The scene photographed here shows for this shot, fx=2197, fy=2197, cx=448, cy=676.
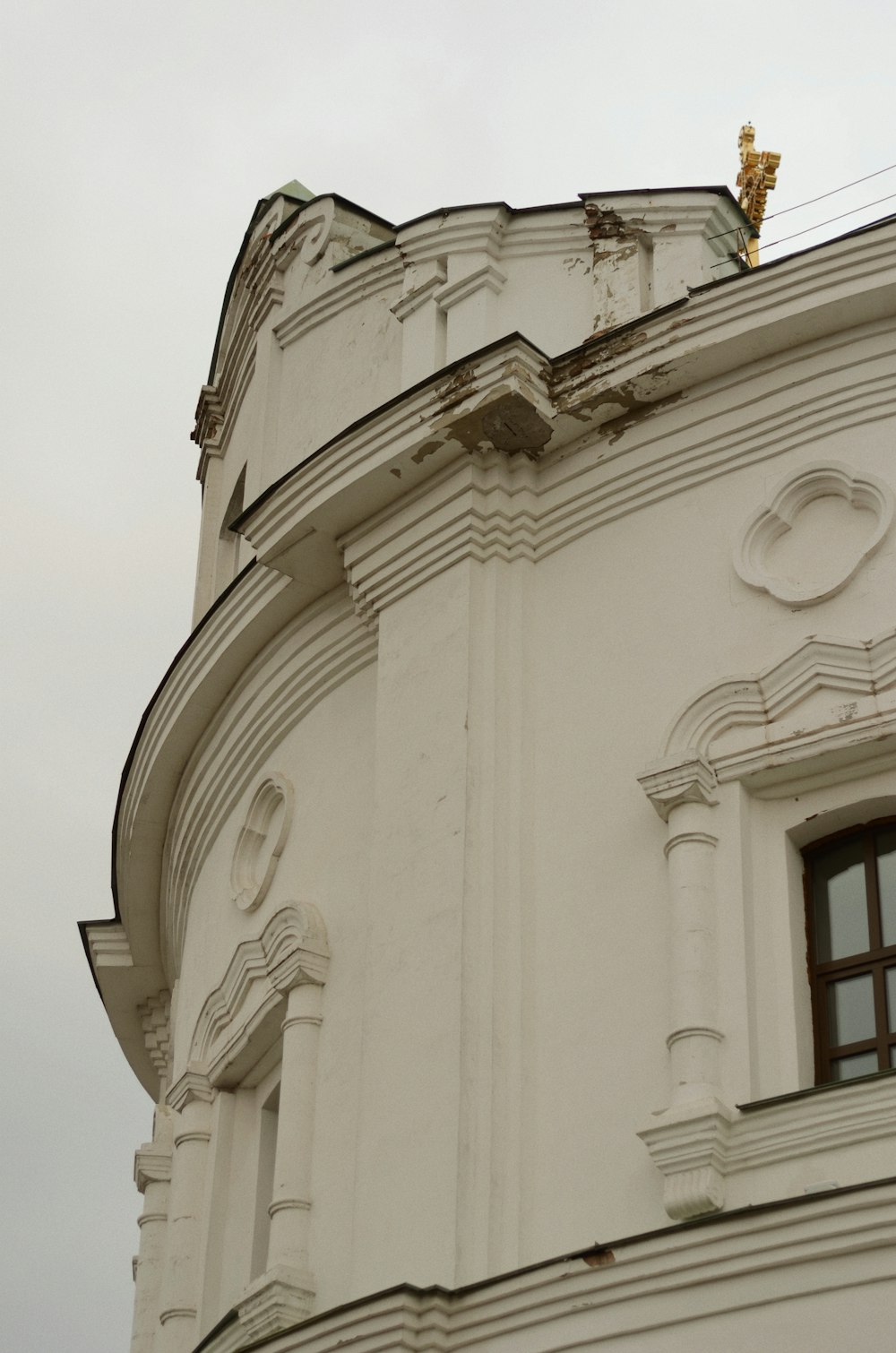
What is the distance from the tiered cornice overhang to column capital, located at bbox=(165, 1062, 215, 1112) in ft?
8.59

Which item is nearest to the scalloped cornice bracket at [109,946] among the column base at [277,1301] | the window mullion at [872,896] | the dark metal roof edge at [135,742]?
the dark metal roof edge at [135,742]

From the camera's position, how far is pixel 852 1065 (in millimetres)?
9391

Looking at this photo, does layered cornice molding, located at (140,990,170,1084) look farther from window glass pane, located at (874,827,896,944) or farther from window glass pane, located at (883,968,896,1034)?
window glass pane, located at (883,968,896,1034)

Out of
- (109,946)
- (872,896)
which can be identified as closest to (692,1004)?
(872,896)

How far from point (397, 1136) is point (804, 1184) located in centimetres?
212

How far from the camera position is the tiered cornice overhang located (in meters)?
11.0

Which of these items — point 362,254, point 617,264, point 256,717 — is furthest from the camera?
point 362,254

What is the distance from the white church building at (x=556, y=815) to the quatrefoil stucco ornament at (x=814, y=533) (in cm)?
2

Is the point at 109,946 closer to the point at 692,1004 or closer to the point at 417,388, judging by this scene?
the point at 417,388

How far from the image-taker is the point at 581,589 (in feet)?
37.4

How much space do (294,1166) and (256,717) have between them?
3.34m

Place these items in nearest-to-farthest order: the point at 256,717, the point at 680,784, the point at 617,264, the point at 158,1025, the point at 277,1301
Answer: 1. the point at 680,784
2. the point at 277,1301
3. the point at 617,264
4. the point at 256,717
5. the point at 158,1025

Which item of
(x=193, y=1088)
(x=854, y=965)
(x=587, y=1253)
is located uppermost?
(x=193, y=1088)

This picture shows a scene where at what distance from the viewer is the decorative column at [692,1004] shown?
9016 mm
